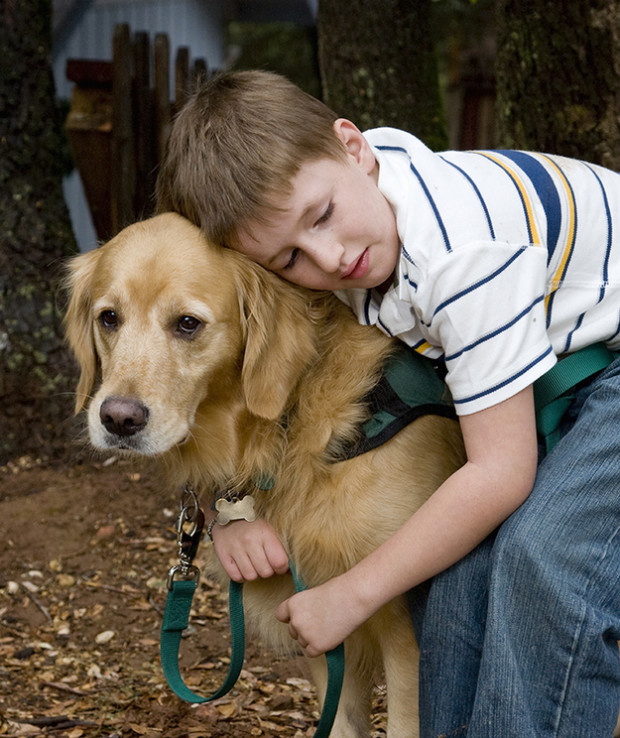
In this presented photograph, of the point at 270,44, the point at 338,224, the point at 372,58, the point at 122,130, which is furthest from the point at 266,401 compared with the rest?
the point at 270,44

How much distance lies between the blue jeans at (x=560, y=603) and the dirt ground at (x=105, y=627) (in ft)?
3.67

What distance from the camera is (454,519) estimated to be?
1.99m

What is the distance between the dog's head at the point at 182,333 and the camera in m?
2.12

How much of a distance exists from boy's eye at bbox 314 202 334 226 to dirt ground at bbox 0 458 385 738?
0.99 metres

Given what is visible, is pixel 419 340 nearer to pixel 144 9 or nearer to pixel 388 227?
pixel 388 227

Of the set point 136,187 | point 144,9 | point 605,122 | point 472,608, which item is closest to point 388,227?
point 472,608

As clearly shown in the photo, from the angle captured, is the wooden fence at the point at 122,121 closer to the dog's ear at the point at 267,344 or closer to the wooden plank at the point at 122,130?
the wooden plank at the point at 122,130

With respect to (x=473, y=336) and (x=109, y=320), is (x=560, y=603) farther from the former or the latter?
(x=109, y=320)

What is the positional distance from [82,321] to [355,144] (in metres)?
0.93

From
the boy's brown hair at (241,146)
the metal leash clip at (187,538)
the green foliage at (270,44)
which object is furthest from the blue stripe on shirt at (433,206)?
the green foliage at (270,44)

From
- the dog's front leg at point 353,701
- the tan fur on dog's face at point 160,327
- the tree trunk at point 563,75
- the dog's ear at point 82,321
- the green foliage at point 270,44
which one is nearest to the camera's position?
the tan fur on dog's face at point 160,327

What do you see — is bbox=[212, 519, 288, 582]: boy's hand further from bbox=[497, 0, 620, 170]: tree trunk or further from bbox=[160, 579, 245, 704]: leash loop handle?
bbox=[497, 0, 620, 170]: tree trunk

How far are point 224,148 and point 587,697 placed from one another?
1481 millimetres

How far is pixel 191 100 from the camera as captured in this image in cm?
231
